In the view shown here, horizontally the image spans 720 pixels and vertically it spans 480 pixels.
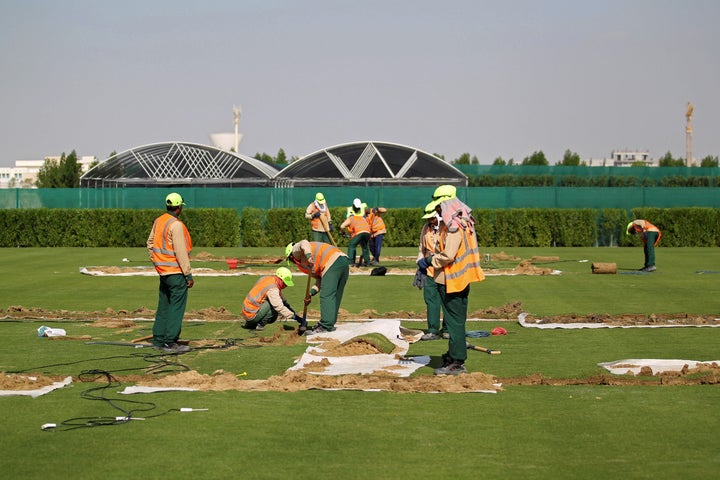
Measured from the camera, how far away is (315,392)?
1119cm

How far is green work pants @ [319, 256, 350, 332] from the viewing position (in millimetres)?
15492

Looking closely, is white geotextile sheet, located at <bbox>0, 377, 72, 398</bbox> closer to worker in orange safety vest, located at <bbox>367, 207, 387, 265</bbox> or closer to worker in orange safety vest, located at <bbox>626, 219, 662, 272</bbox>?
worker in orange safety vest, located at <bbox>367, 207, 387, 265</bbox>

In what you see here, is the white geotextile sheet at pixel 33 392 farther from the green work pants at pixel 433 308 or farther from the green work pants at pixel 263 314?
the green work pants at pixel 433 308

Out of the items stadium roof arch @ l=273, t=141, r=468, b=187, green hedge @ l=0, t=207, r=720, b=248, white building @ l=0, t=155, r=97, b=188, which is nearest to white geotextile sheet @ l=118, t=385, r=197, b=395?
green hedge @ l=0, t=207, r=720, b=248

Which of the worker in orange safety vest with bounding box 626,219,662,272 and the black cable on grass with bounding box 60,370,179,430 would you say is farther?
the worker in orange safety vest with bounding box 626,219,662,272

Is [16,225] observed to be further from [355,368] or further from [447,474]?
[447,474]

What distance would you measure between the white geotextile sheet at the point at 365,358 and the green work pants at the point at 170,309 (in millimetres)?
1871

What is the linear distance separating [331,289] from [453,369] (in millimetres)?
3833

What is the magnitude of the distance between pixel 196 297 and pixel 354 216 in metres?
7.24

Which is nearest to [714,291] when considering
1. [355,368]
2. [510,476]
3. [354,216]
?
[354,216]

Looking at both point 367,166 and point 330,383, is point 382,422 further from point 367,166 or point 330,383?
point 367,166

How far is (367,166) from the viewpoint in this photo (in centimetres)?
6569

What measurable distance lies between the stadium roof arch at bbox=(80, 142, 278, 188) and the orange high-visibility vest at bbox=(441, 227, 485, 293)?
174 feet

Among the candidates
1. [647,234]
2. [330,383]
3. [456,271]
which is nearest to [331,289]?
[456,271]
